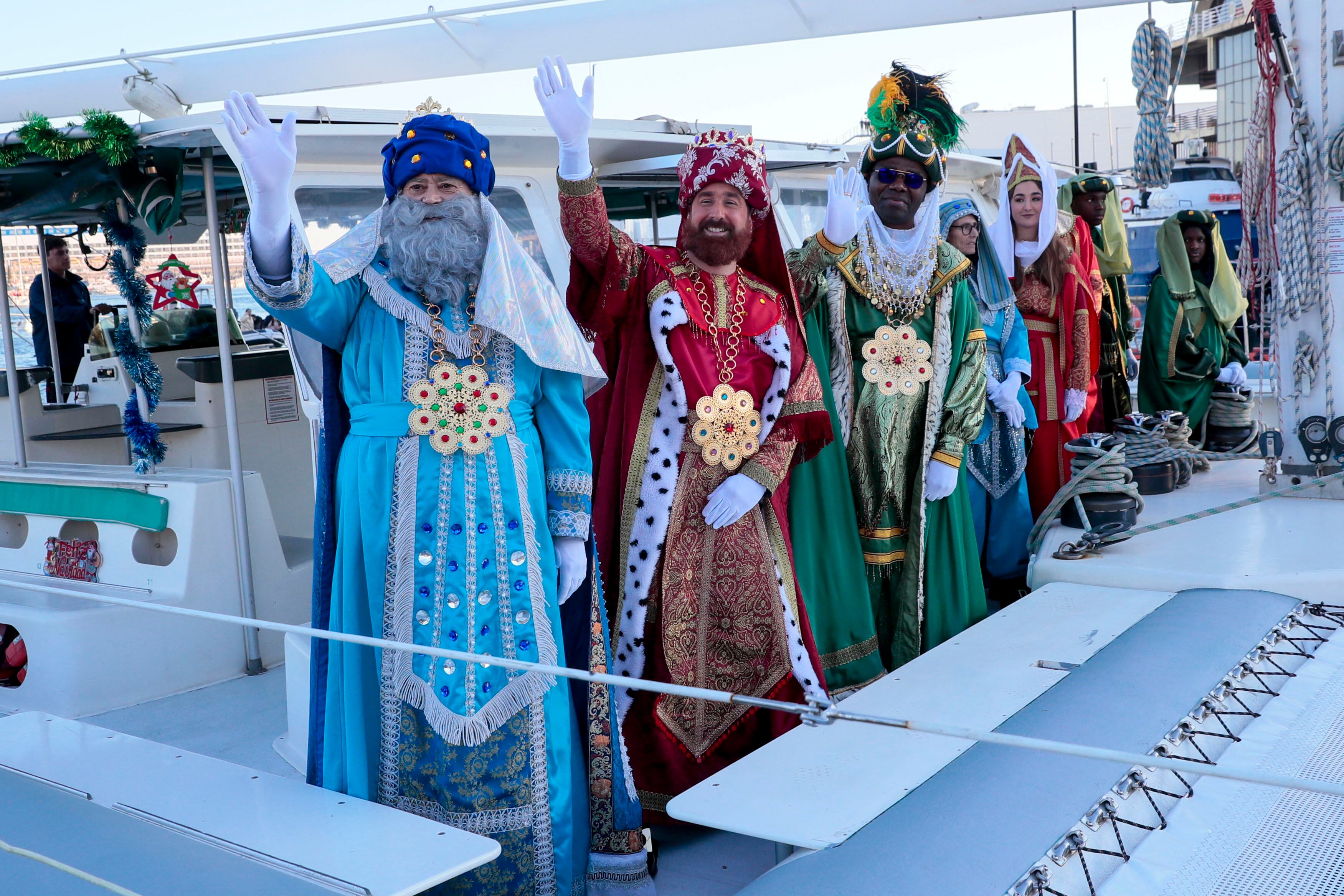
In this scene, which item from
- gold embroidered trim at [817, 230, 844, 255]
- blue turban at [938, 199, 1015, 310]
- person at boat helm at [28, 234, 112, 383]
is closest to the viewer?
gold embroidered trim at [817, 230, 844, 255]

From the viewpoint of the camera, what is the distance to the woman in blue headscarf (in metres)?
4.05

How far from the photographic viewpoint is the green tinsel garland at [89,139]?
329cm

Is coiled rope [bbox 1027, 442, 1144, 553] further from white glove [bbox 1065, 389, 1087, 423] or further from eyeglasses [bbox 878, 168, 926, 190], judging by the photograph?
eyeglasses [bbox 878, 168, 926, 190]

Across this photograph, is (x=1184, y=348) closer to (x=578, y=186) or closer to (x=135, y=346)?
(x=578, y=186)

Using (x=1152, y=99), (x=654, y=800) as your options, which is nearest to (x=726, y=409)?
(x=654, y=800)

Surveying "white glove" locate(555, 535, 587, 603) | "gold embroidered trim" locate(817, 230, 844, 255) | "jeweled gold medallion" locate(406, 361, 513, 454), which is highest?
"gold embroidered trim" locate(817, 230, 844, 255)

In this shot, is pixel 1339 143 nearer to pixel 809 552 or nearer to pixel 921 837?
pixel 809 552

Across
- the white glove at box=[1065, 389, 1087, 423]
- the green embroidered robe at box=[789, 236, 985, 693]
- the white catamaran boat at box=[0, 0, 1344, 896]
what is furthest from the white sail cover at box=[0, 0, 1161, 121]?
the green embroidered robe at box=[789, 236, 985, 693]

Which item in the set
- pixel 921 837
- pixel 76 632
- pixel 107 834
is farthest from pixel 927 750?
pixel 76 632

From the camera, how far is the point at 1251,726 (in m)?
2.19

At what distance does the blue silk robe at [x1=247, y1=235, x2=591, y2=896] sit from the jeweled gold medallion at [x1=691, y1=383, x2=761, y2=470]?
602mm

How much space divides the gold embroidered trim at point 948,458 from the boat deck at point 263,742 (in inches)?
51.4

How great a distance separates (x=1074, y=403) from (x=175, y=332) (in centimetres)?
449

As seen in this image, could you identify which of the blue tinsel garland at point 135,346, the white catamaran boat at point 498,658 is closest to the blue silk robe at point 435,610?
the white catamaran boat at point 498,658
